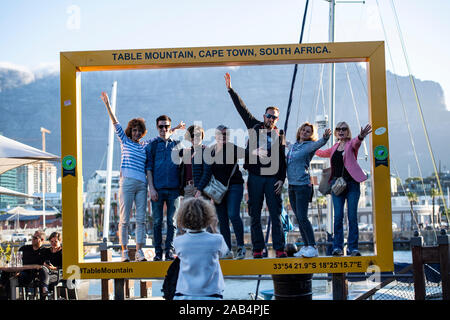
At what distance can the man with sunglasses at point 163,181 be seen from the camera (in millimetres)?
6863

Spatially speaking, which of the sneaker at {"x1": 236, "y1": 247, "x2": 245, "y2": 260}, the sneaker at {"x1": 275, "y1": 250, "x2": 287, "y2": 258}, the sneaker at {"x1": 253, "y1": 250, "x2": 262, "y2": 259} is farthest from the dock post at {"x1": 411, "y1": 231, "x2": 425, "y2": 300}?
the sneaker at {"x1": 236, "y1": 247, "x2": 245, "y2": 260}

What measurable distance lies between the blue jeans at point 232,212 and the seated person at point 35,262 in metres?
3.57

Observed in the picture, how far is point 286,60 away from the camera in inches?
263

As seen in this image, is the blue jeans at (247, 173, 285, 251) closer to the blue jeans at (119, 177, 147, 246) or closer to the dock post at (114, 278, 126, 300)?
the blue jeans at (119, 177, 147, 246)

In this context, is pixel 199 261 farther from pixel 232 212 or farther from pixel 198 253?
pixel 232 212

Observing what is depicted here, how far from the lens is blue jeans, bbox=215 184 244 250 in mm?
6785

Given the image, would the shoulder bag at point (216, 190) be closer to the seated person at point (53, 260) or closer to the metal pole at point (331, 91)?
the seated person at point (53, 260)

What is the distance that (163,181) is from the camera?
686 centimetres

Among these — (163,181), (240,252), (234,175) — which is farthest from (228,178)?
(240,252)

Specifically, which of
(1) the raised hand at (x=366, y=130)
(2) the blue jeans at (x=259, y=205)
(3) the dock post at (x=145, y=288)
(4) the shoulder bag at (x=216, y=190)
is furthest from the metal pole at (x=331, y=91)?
(4) the shoulder bag at (x=216, y=190)

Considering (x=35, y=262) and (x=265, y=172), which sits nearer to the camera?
(x=265, y=172)

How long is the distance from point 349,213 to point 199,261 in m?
3.31
